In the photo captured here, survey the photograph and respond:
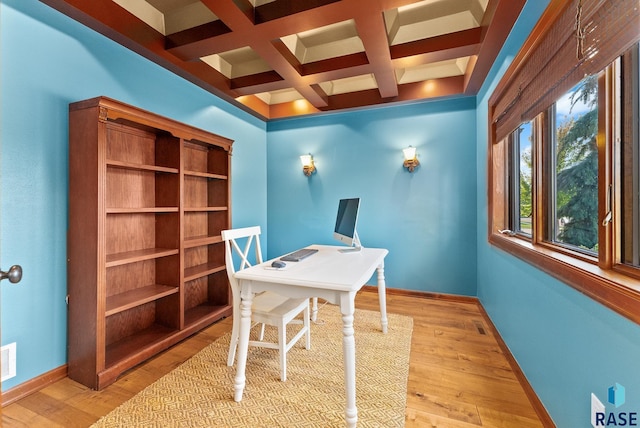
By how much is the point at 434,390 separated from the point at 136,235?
8.08 feet

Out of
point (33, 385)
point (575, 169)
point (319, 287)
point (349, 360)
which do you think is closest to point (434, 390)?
point (349, 360)

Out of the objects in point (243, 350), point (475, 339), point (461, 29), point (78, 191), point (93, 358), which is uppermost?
point (461, 29)

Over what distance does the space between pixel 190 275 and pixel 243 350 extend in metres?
1.11

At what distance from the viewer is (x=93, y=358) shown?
1712 mm

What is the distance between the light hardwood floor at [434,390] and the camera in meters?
1.47

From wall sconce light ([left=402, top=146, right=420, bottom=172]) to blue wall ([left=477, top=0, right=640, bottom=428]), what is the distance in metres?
1.04

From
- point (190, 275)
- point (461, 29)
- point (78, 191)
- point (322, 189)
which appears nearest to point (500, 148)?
point (461, 29)

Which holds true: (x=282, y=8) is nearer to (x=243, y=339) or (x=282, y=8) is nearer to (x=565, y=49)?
(x=565, y=49)

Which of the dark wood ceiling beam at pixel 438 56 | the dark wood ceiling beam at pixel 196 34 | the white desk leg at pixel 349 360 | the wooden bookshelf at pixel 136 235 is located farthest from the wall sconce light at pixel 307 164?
the white desk leg at pixel 349 360

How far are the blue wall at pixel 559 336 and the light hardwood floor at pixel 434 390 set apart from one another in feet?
0.51

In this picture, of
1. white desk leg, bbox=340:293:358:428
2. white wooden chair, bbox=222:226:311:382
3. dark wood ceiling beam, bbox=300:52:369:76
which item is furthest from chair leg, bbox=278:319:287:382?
dark wood ceiling beam, bbox=300:52:369:76

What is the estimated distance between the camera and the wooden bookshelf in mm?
1729

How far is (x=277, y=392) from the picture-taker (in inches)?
65.1

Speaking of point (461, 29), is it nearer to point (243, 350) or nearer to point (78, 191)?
point (243, 350)
